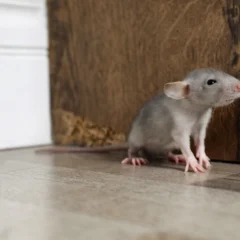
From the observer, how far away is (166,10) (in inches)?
77.9

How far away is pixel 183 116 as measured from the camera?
5.83 feet

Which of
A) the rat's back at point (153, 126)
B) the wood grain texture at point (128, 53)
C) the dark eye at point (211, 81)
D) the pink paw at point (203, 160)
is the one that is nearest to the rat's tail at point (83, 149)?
the wood grain texture at point (128, 53)

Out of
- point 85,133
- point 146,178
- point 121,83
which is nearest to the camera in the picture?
point 146,178

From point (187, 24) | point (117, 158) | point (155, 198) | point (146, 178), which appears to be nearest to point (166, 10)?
point (187, 24)

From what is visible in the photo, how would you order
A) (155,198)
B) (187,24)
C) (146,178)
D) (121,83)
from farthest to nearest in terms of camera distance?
(121,83), (187,24), (146,178), (155,198)

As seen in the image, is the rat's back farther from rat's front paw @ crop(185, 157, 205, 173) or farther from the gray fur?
rat's front paw @ crop(185, 157, 205, 173)

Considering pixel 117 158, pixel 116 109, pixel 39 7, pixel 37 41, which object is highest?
pixel 39 7

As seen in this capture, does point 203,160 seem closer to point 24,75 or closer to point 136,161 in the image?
point 136,161

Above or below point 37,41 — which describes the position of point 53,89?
below

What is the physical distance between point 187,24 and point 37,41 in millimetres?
719

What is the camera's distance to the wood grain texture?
1871 millimetres

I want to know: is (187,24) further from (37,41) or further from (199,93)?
(37,41)

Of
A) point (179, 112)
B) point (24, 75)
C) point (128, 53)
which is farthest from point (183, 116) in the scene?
point (24, 75)

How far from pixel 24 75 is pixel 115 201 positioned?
123 centimetres
